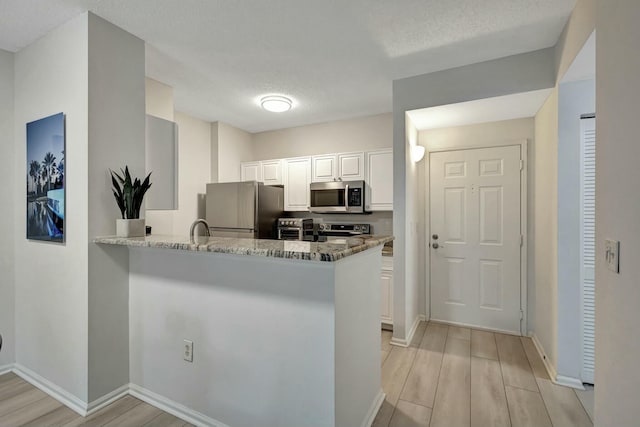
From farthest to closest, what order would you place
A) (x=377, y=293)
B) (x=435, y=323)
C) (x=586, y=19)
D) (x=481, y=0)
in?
(x=435, y=323) → (x=377, y=293) → (x=481, y=0) → (x=586, y=19)

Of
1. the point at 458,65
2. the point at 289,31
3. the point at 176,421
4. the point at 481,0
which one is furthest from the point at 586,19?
the point at 176,421

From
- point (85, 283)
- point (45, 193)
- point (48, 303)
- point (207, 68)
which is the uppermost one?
point (207, 68)

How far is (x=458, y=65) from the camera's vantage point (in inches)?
99.7

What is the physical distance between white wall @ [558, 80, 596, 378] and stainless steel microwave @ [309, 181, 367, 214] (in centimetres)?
189

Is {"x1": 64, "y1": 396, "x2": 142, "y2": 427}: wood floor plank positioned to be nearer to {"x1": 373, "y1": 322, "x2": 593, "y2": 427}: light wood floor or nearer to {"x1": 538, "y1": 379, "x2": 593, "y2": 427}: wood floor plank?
{"x1": 373, "y1": 322, "x2": 593, "y2": 427}: light wood floor

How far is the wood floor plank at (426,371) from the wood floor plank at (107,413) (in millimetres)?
1788

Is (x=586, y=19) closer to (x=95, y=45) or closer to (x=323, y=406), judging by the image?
(x=323, y=406)

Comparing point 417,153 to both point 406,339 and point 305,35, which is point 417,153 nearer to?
point 305,35

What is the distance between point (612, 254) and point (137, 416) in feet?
8.36

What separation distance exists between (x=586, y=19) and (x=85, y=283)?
10.7 ft

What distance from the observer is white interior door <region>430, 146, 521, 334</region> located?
3.12m

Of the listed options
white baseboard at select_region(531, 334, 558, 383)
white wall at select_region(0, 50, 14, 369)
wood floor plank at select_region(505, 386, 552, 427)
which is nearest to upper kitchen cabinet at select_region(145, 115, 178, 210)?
white wall at select_region(0, 50, 14, 369)

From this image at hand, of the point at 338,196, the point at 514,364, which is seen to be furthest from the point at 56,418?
the point at 514,364

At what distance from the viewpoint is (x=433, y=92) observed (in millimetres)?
2670
